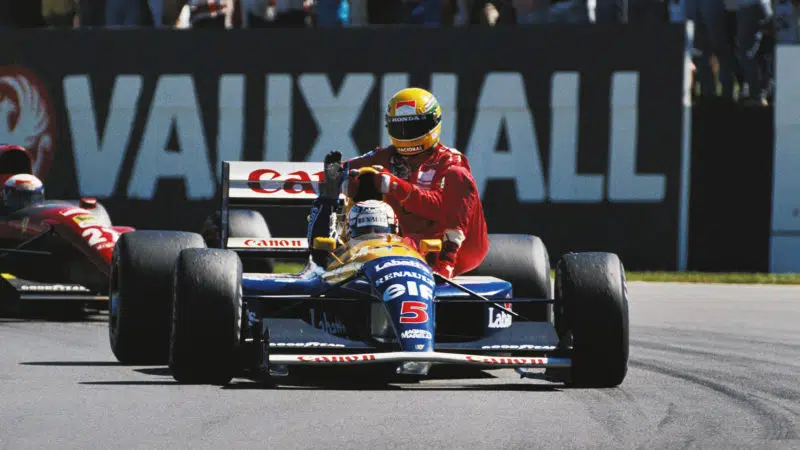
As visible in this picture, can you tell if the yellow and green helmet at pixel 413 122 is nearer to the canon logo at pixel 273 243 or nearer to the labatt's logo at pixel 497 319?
the labatt's logo at pixel 497 319

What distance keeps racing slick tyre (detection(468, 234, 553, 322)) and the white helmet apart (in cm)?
143

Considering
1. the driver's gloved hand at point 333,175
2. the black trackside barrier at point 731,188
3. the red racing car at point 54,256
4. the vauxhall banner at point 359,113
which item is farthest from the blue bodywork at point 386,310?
the black trackside barrier at point 731,188

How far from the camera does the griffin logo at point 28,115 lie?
770 inches

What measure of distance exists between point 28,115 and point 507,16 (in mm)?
5561

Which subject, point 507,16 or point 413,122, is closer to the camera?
point 413,122

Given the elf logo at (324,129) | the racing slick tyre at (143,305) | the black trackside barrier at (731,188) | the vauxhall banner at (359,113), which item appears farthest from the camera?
the elf logo at (324,129)

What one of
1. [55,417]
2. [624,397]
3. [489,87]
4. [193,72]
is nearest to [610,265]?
[624,397]

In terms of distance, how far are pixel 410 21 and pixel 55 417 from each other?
12.8 metres

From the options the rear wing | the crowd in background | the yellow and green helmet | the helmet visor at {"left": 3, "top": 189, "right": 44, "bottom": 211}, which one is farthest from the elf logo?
the yellow and green helmet

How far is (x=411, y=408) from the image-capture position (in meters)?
7.67

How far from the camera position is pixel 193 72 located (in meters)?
19.3

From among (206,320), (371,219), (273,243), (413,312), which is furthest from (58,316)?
(413,312)

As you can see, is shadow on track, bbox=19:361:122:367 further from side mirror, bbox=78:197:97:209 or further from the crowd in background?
the crowd in background

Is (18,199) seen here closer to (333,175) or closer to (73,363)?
(73,363)
